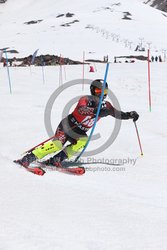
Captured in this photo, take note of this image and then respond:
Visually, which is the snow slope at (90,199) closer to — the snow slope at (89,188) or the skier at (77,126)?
the snow slope at (89,188)

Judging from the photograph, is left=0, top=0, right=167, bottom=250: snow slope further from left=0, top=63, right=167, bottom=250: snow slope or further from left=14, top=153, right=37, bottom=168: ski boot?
left=14, top=153, right=37, bottom=168: ski boot

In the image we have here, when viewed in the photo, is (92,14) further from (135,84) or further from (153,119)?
(153,119)

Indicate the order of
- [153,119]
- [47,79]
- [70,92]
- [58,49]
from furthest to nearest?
[58,49] → [47,79] → [70,92] → [153,119]

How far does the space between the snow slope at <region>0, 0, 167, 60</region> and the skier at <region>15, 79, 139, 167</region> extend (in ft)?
124

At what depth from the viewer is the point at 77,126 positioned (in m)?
5.73

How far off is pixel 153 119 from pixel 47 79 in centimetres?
1100

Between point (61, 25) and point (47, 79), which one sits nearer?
point (47, 79)

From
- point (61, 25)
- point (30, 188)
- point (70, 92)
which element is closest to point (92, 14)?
point (61, 25)

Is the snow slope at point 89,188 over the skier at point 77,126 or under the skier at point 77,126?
under

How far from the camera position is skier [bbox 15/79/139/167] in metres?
5.52

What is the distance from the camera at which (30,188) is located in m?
4.45

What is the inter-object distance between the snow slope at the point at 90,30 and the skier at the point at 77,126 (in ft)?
124

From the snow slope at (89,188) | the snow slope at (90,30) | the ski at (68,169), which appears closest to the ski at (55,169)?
the ski at (68,169)

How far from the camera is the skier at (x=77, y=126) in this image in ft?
18.1
